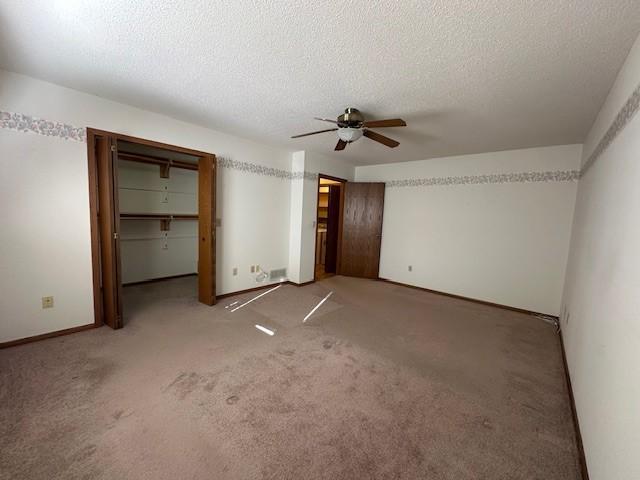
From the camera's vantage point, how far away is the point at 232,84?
7.14 feet

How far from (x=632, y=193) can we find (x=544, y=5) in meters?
1.02

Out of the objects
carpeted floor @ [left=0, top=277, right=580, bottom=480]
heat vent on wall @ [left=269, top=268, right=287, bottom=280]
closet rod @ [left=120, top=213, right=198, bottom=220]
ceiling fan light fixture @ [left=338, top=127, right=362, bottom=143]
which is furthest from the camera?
heat vent on wall @ [left=269, top=268, right=287, bottom=280]

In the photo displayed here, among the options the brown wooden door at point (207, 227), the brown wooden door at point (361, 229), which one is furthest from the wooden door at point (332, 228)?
the brown wooden door at point (207, 227)

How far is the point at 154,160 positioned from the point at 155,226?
1123 millimetres

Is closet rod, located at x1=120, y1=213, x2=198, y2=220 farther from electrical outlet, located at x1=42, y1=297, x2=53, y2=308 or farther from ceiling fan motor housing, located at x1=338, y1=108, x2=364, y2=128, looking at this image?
A: ceiling fan motor housing, located at x1=338, y1=108, x2=364, y2=128

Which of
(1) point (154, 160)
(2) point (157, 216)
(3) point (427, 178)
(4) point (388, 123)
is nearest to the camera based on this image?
(4) point (388, 123)

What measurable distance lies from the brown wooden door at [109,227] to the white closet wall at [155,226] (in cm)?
160

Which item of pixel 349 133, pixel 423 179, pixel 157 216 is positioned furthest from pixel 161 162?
pixel 423 179

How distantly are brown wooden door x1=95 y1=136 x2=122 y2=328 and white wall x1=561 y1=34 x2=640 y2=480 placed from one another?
362 centimetres

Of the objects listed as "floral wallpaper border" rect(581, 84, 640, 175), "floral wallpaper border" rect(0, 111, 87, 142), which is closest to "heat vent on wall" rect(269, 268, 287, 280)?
"floral wallpaper border" rect(0, 111, 87, 142)

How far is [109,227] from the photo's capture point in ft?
8.44

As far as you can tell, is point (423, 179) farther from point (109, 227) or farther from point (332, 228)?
point (109, 227)

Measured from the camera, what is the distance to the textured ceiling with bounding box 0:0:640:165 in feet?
4.45

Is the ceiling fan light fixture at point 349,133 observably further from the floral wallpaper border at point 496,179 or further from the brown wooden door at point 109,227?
the floral wallpaper border at point 496,179
